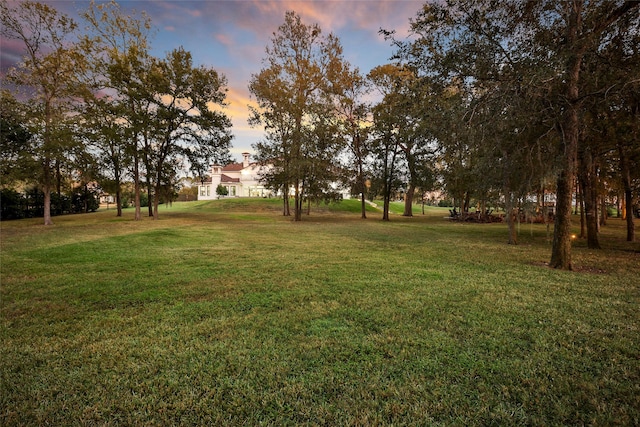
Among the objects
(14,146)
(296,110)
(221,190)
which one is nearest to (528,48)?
(296,110)

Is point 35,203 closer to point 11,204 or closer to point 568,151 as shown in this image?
point 11,204

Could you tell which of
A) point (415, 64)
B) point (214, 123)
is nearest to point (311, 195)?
point (214, 123)

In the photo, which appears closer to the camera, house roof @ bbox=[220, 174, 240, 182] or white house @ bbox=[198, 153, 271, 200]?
white house @ bbox=[198, 153, 271, 200]

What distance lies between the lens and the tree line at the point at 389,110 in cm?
726

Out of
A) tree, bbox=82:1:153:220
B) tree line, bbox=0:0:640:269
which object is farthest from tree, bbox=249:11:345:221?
tree, bbox=82:1:153:220

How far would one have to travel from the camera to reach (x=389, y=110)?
83.6 feet

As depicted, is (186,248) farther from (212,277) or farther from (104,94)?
(104,94)

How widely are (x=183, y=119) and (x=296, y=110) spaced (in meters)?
9.30

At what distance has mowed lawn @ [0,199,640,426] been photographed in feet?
A: 7.60

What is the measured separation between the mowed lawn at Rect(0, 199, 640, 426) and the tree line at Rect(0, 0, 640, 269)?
3.94m

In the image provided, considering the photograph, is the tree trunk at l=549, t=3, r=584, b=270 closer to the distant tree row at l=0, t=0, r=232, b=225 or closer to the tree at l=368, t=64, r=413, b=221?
the tree at l=368, t=64, r=413, b=221

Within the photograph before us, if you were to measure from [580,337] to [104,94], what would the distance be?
30.0 meters

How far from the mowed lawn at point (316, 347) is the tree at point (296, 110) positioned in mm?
17934

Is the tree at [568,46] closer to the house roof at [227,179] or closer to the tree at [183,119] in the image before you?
the tree at [183,119]
